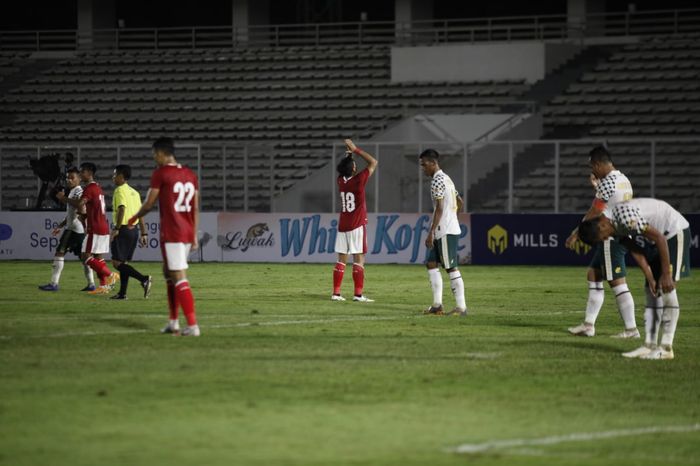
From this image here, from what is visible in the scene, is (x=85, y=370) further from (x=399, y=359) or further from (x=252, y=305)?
(x=252, y=305)

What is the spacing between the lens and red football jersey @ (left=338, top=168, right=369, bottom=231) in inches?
753

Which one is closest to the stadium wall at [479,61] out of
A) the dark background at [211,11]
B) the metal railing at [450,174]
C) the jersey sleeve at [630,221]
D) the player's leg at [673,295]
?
the dark background at [211,11]

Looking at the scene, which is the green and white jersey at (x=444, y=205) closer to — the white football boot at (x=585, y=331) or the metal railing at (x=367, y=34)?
the white football boot at (x=585, y=331)

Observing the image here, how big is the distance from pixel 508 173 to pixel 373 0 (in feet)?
71.6

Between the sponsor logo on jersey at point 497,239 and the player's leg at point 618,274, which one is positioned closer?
the player's leg at point 618,274

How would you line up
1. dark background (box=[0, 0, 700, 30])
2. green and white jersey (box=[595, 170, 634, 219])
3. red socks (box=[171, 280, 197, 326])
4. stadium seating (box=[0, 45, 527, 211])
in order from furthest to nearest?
dark background (box=[0, 0, 700, 30]), stadium seating (box=[0, 45, 527, 211]), green and white jersey (box=[595, 170, 634, 219]), red socks (box=[171, 280, 197, 326])

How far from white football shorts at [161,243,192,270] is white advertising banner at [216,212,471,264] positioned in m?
18.4

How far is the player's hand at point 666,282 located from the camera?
38.3 feet

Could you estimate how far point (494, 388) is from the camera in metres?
10.2

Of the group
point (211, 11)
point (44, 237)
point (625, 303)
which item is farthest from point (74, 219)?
point (211, 11)

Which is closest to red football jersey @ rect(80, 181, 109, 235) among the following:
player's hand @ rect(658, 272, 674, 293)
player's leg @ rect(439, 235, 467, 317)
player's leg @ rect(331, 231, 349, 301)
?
player's leg @ rect(331, 231, 349, 301)

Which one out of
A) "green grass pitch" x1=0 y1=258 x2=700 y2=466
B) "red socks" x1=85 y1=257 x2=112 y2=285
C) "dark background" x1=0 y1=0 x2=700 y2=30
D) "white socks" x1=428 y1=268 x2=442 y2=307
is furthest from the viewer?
"dark background" x1=0 y1=0 x2=700 y2=30

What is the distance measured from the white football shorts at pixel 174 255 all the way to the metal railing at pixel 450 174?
17.7m

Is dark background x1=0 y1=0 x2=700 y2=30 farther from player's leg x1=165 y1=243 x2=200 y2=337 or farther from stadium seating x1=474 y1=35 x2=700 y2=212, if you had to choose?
player's leg x1=165 y1=243 x2=200 y2=337
